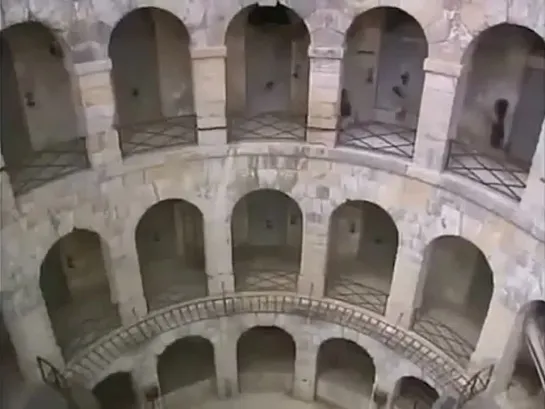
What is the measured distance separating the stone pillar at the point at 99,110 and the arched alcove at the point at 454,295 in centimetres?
547


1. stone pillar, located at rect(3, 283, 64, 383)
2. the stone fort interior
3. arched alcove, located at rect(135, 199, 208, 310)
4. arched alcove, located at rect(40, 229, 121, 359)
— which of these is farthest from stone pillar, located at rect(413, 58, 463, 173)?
A: stone pillar, located at rect(3, 283, 64, 383)

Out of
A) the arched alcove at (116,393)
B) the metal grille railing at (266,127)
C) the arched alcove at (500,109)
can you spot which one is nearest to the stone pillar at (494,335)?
the arched alcove at (500,109)

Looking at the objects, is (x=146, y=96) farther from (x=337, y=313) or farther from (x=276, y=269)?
(x=337, y=313)

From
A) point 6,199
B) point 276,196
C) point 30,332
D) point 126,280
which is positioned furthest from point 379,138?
point 30,332

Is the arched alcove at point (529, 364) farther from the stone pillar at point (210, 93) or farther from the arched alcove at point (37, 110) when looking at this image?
the arched alcove at point (37, 110)

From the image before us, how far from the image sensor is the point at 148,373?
12820 mm

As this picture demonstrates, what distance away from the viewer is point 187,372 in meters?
14.0

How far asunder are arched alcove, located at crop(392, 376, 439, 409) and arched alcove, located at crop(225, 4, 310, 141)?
5184 millimetres

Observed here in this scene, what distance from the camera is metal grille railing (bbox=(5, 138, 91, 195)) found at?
1022 centimetres

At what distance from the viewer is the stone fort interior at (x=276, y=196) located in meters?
10.1

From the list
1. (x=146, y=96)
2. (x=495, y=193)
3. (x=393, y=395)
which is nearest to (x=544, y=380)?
(x=495, y=193)

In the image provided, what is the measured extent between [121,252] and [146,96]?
2696mm

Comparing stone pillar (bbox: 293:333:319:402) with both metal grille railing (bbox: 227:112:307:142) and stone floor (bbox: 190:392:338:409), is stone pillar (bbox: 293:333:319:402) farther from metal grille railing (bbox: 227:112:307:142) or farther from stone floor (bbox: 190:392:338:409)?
metal grille railing (bbox: 227:112:307:142)

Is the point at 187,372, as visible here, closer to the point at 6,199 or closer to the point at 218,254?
the point at 218,254
